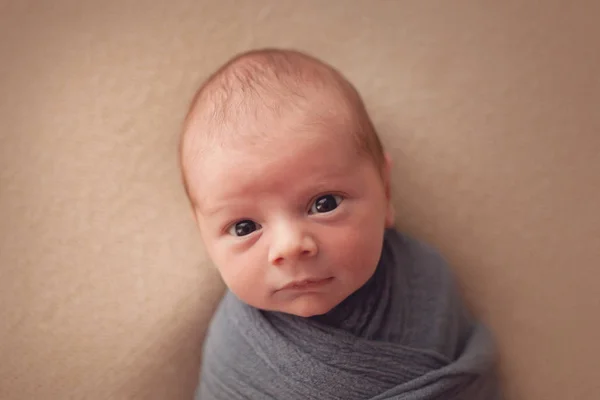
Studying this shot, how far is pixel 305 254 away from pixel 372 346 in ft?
0.65

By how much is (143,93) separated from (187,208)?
0.21m

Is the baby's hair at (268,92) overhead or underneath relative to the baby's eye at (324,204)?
overhead

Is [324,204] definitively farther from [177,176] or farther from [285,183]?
[177,176]

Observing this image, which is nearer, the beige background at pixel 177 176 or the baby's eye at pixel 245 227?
the baby's eye at pixel 245 227

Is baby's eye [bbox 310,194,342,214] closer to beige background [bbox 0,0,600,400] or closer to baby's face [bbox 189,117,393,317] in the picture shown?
baby's face [bbox 189,117,393,317]

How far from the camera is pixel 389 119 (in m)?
1.00

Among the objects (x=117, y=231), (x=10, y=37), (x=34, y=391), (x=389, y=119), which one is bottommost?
(x=34, y=391)

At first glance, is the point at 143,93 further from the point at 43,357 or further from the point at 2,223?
the point at 43,357

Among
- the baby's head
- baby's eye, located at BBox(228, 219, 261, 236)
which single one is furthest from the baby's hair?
baby's eye, located at BBox(228, 219, 261, 236)

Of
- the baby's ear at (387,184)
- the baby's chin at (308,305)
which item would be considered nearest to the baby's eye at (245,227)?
the baby's chin at (308,305)

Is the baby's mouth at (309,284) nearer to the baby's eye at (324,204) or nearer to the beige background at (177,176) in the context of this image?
the baby's eye at (324,204)

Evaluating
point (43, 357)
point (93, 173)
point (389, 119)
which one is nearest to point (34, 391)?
point (43, 357)

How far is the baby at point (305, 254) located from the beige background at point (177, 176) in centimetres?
12

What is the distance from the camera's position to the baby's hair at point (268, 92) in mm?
754
